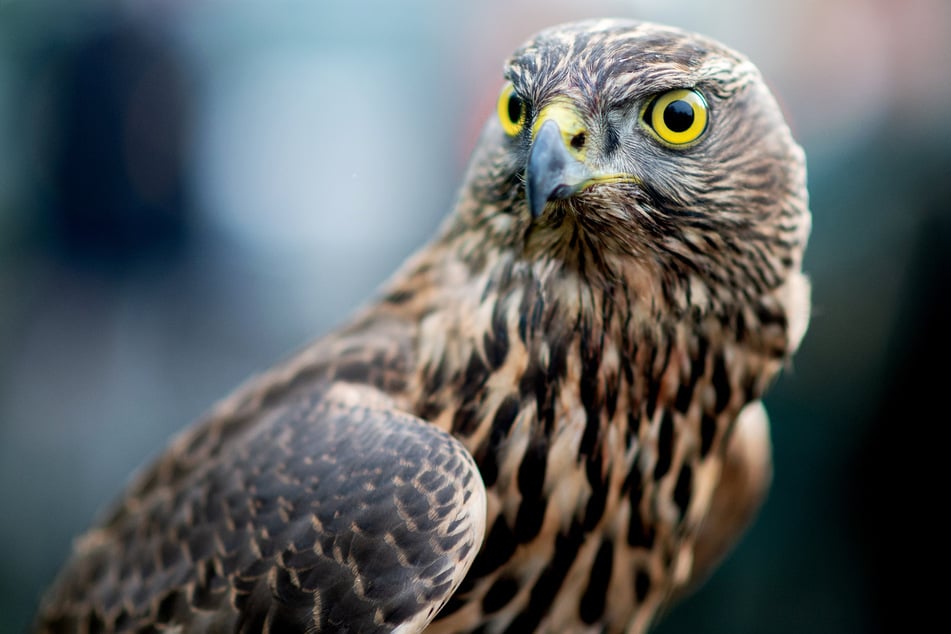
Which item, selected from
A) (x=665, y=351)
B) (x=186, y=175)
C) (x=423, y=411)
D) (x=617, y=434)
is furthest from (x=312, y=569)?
(x=186, y=175)

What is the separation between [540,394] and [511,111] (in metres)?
0.42

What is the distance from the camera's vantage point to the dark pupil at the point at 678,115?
106 centimetres

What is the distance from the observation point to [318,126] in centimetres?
311

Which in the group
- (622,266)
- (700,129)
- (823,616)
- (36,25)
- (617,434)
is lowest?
(823,616)

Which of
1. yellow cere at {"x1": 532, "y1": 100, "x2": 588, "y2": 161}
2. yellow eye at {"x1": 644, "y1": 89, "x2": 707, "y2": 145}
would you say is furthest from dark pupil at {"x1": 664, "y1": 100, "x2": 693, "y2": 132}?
yellow cere at {"x1": 532, "y1": 100, "x2": 588, "y2": 161}

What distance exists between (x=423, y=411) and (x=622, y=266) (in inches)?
15.9

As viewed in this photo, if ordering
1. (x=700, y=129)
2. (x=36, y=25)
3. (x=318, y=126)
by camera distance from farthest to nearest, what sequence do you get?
(x=318, y=126), (x=36, y=25), (x=700, y=129)

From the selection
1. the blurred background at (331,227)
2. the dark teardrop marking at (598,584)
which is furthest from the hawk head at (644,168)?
the blurred background at (331,227)

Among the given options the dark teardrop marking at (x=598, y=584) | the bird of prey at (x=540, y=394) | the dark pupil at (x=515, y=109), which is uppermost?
the dark pupil at (x=515, y=109)

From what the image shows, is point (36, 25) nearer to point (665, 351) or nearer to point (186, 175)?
point (186, 175)

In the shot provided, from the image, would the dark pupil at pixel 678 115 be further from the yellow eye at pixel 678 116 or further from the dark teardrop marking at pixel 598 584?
the dark teardrop marking at pixel 598 584

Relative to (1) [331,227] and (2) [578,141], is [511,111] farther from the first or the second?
(1) [331,227]

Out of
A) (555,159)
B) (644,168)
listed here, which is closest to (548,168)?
(555,159)

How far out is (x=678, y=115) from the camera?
1065 mm
